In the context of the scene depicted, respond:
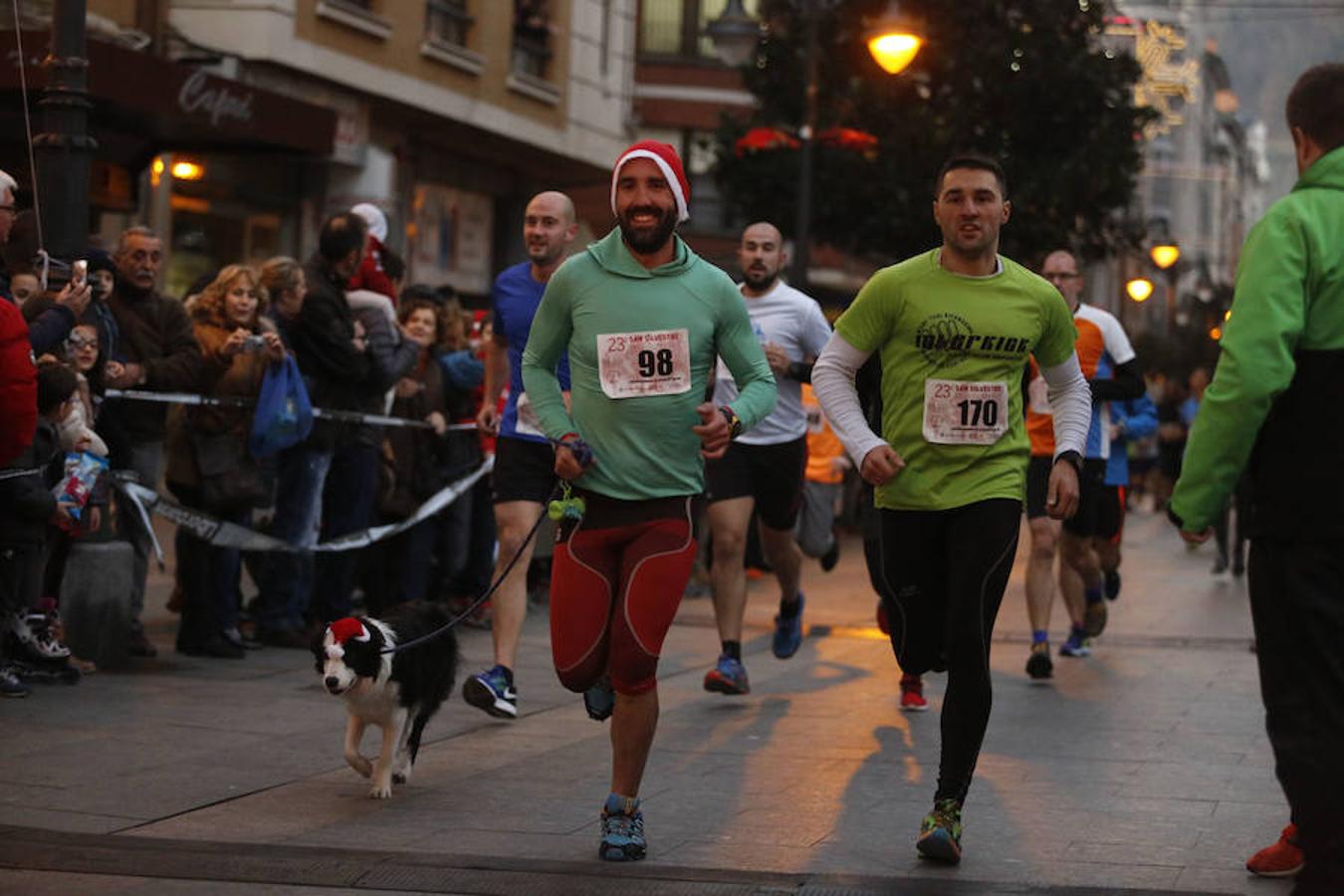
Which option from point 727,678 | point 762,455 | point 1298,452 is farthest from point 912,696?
point 1298,452

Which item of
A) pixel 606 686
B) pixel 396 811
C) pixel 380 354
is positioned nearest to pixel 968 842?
pixel 606 686

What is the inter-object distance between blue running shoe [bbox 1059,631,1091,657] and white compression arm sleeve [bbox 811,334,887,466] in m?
5.96

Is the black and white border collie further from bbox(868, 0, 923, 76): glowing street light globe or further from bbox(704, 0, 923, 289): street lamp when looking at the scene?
bbox(868, 0, 923, 76): glowing street light globe

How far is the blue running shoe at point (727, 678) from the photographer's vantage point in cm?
1014

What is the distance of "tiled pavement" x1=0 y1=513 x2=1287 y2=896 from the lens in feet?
20.2

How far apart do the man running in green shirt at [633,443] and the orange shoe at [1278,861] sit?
1729 millimetres

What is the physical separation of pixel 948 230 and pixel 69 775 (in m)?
3.30

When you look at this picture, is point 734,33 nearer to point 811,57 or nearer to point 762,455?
point 811,57

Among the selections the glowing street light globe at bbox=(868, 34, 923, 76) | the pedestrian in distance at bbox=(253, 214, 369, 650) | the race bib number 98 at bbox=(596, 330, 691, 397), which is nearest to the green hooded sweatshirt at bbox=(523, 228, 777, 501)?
the race bib number 98 at bbox=(596, 330, 691, 397)

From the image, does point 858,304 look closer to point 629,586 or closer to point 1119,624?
point 629,586

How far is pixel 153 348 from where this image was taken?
10.5 metres

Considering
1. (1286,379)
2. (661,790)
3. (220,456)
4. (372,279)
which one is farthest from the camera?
(372,279)

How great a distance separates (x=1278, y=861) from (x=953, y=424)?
1.54m

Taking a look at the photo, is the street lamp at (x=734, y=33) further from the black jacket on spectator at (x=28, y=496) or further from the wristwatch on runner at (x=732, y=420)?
the wristwatch on runner at (x=732, y=420)
